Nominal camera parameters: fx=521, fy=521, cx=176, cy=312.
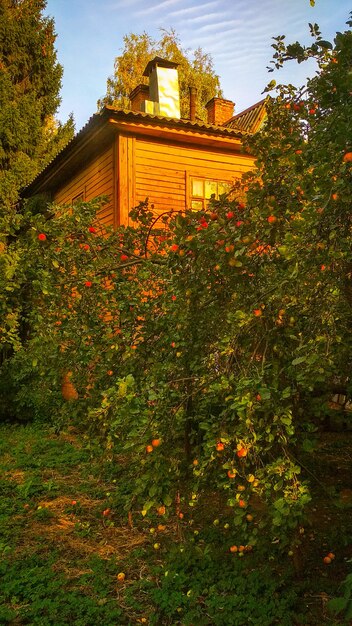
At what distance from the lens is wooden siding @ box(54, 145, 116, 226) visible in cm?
959

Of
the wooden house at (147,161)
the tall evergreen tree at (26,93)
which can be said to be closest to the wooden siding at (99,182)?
the wooden house at (147,161)

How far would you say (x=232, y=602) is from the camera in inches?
136

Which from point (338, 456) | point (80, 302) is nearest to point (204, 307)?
point (80, 302)

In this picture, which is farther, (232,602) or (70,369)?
(70,369)

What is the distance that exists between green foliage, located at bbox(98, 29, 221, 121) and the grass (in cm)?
2111

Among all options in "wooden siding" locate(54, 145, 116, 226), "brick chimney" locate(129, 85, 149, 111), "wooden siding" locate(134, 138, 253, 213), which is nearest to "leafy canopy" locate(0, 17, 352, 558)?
"wooden siding" locate(54, 145, 116, 226)

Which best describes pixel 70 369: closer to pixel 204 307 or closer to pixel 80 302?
pixel 80 302

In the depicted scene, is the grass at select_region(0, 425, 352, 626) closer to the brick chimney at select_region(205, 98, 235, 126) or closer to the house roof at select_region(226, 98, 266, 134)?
the house roof at select_region(226, 98, 266, 134)

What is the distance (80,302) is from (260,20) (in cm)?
241

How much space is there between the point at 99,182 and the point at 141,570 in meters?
7.77

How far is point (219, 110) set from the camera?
14234 mm

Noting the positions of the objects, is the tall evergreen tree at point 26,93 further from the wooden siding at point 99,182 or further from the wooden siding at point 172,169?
the wooden siding at point 172,169

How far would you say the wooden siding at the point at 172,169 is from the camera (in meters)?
9.76

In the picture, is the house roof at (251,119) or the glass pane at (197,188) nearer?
the glass pane at (197,188)
